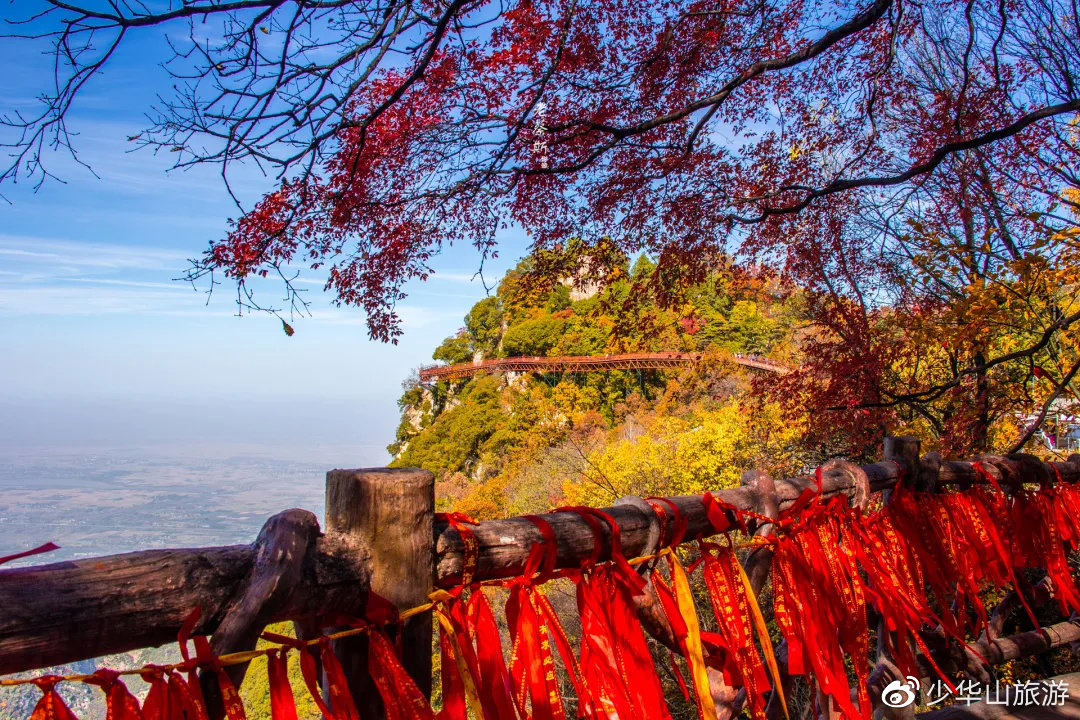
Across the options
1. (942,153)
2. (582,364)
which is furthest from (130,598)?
(582,364)

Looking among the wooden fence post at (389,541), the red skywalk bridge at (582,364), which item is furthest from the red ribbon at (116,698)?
the red skywalk bridge at (582,364)

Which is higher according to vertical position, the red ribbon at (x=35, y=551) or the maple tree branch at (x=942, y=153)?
the maple tree branch at (x=942, y=153)

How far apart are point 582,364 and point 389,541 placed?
19.9 metres

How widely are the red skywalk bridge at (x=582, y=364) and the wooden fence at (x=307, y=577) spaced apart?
13.3m

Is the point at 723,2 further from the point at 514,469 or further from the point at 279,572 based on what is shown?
the point at 514,469

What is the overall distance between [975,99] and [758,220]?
174 cm

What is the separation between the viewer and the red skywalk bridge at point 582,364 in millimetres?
17312

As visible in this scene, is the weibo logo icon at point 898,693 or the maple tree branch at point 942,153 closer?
the weibo logo icon at point 898,693

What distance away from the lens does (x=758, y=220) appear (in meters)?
4.34

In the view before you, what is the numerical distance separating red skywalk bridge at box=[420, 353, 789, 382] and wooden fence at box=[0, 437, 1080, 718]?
525 inches

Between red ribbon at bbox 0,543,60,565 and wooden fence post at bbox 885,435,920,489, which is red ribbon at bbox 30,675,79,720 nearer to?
red ribbon at bbox 0,543,60,565

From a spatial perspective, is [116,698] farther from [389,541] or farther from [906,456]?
[906,456]

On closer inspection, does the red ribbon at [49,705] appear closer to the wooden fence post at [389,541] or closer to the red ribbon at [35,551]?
the red ribbon at [35,551]

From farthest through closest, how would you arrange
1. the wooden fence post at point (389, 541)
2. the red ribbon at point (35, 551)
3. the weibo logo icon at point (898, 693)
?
1. the weibo logo icon at point (898, 693)
2. the wooden fence post at point (389, 541)
3. the red ribbon at point (35, 551)
